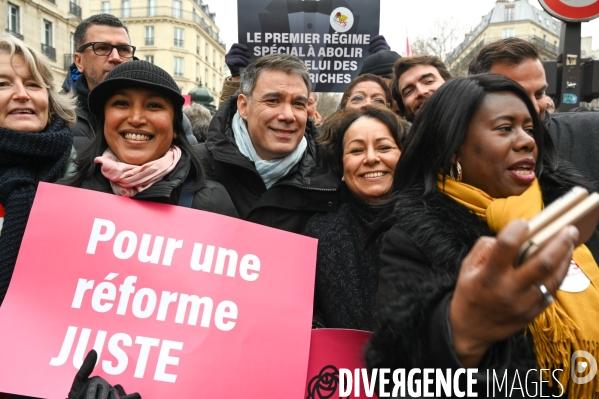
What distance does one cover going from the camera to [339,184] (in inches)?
106

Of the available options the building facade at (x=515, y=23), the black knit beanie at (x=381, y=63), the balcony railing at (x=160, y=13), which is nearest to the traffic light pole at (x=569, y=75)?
the black knit beanie at (x=381, y=63)

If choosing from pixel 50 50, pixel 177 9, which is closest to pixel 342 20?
pixel 50 50

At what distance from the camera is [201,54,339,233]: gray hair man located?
2.69 metres

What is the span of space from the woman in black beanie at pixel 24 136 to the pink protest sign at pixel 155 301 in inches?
4.5

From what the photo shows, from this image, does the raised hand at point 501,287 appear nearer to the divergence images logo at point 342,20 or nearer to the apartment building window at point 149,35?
the divergence images logo at point 342,20

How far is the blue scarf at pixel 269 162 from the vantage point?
2.85 meters

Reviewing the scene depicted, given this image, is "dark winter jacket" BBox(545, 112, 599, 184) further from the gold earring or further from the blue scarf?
the blue scarf

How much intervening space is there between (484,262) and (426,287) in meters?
0.34

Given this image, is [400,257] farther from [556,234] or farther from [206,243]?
[206,243]

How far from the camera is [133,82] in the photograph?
2.22 m

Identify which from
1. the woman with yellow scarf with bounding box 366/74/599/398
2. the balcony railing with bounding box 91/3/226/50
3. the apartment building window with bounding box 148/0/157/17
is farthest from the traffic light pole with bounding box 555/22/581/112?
the apartment building window with bounding box 148/0/157/17

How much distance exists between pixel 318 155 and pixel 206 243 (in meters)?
1.21

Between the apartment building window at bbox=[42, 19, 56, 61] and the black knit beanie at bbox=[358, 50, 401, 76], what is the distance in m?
26.7

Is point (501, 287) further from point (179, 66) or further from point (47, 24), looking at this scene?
point (179, 66)
